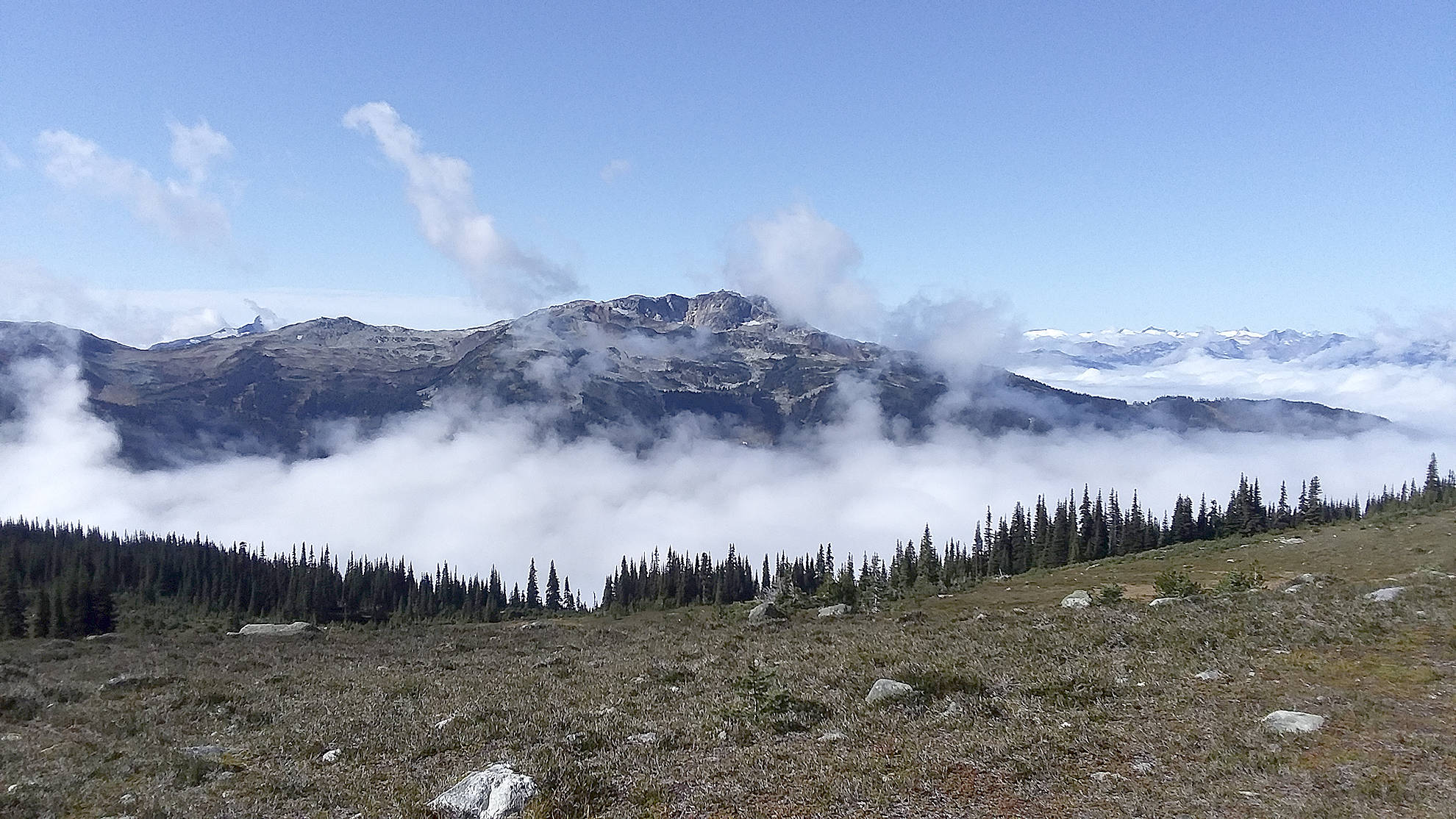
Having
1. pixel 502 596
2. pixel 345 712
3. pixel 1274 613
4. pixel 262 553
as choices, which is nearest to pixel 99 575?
pixel 262 553

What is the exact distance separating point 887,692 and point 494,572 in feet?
575

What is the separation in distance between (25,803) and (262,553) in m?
187

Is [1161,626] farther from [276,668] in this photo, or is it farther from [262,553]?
[262,553]

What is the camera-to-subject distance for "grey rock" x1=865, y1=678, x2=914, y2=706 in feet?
53.5

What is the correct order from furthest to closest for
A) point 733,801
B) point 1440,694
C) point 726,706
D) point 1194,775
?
point 726,706, point 1440,694, point 733,801, point 1194,775

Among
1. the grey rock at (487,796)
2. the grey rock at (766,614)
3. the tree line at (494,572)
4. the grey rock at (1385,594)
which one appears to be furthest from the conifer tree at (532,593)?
the grey rock at (487,796)

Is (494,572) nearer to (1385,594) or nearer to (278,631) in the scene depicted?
(278,631)

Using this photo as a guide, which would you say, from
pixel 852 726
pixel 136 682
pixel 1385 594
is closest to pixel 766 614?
pixel 136 682

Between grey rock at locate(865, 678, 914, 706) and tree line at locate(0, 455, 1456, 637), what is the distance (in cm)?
6396

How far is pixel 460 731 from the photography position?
55.9 ft

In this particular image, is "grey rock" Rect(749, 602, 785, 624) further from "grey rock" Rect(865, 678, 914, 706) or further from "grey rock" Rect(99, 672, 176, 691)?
"grey rock" Rect(865, 678, 914, 706)

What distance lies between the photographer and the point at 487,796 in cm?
1157

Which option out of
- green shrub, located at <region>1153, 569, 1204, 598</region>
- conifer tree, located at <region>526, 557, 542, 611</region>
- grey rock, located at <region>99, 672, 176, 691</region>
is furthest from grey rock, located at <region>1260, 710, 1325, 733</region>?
conifer tree, located at <region>526, 557, 542, 611</region>

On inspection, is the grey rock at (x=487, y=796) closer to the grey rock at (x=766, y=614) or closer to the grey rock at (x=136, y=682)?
the grey rock at (x=136, y=682)
